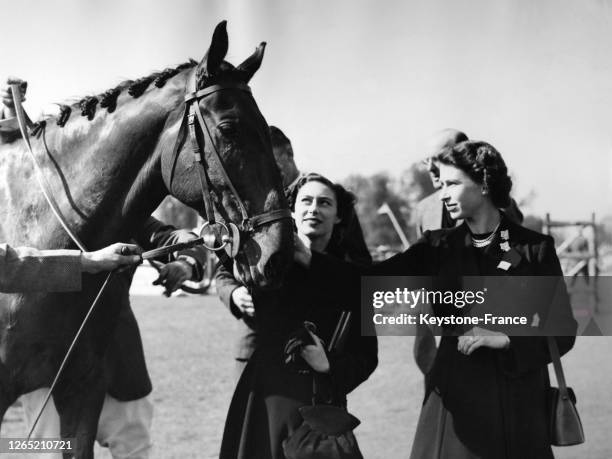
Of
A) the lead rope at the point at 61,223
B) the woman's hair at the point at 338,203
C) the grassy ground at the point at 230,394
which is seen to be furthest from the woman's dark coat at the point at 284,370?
the grassy ground at the point at 230,394

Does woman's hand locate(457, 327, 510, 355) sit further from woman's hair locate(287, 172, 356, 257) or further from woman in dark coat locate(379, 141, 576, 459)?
woman's hair locate(287, 172, 356, 257)

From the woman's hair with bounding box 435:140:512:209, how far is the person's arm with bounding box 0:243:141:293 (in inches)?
48.2

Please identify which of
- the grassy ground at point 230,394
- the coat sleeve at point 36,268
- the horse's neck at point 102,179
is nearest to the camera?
the coat sleeve at point 36,268

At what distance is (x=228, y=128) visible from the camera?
2143mm

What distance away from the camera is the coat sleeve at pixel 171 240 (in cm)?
246

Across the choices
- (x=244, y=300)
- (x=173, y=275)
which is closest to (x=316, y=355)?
(x=244, y=300)

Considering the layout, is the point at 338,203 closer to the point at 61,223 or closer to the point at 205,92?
the point at 205,92

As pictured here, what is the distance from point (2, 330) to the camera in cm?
220

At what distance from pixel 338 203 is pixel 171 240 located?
73 centimetres

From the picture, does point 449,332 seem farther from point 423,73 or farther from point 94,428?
point 423,73

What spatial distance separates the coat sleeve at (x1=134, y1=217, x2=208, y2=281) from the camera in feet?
8.07

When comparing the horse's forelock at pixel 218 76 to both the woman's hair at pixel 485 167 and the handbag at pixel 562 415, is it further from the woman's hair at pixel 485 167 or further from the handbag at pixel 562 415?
the handbag at pixel 562 415

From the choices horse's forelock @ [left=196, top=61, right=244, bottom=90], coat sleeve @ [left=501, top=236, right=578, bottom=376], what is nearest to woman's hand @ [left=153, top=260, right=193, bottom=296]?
horse's forelock @ [left=196, top=61, right=244, bottom=90]

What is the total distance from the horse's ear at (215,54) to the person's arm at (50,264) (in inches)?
24.3
